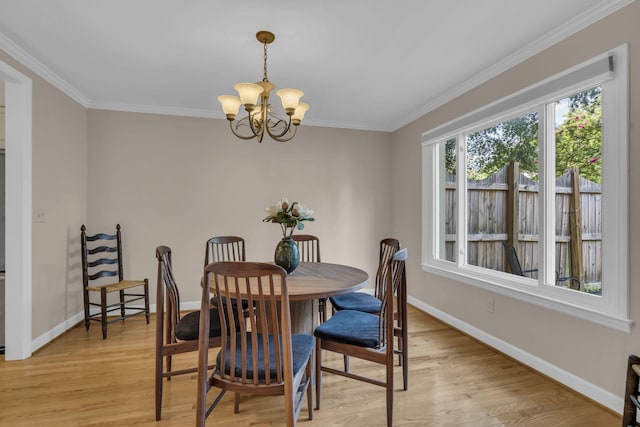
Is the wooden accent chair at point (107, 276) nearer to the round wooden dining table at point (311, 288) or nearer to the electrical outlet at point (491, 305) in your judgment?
the round wooden dining table at point (311, 288)

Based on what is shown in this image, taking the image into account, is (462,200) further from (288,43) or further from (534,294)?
(288,43)

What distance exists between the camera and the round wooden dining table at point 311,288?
1852 mm

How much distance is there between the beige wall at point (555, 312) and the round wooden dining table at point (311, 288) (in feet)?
4.48

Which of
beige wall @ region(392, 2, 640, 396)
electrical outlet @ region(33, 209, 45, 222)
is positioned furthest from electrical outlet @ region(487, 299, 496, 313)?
electrical outlet @ region(33, 209, 45, 222)

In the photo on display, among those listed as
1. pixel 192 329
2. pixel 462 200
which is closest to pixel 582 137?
pixel 462 200

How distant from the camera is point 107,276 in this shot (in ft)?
11.6

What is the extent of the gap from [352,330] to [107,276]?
2.89 metres

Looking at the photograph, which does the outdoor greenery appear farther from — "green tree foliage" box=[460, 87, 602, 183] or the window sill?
the window sill

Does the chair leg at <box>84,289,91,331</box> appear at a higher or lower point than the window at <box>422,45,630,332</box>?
lower

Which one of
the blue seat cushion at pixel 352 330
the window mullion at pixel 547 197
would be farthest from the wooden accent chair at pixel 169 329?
the window mullion at pixel 547 197

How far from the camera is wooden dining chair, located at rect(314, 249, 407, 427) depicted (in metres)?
1.84

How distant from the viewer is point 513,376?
2.43 meters

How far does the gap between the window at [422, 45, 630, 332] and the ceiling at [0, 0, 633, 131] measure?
38cm

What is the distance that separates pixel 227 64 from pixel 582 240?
9.68ft
